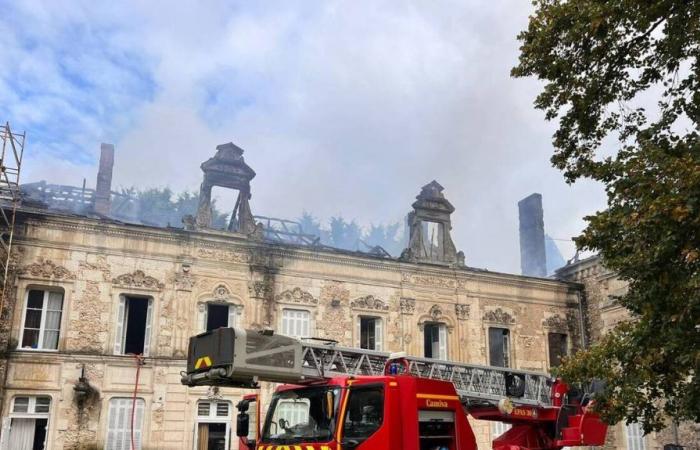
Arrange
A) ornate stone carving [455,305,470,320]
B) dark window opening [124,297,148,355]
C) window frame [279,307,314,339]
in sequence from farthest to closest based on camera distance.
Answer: ornate stone carving [455,305,470,320] → window frame [279,307,314,339] → dark window opening [124,297,148,355]

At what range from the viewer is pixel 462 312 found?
77.4 feet

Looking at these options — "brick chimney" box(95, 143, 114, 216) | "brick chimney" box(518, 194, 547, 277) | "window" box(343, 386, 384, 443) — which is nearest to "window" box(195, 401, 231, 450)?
"brick chimney" box(95, 143, 114, 216)

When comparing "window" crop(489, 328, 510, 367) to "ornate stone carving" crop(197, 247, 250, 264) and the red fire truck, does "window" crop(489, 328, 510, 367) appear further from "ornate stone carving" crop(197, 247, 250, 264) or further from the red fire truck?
the red fire truck

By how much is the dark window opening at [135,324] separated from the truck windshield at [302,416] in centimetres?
1106

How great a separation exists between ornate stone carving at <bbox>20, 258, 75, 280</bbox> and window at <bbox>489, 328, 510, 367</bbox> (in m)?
14.5

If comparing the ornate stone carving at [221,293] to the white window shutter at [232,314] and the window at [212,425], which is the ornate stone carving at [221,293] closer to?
the white window shutter at [232,314]

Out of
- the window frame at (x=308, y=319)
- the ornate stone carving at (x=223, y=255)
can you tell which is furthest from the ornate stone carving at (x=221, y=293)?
the window frame at (x=308, y=319)

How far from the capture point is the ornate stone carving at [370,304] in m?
22.0

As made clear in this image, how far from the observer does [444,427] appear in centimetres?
955

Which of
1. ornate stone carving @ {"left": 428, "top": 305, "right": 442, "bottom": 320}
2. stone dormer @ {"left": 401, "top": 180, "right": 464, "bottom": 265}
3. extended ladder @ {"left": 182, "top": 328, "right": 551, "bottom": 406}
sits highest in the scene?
stone dormer @ {"left": 401, "top": 180, "right": 464, "bottom": 265}

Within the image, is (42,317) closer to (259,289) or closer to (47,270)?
(47,270)

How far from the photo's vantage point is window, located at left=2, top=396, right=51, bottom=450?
1700 centimetres

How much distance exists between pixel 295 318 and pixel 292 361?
12034mm

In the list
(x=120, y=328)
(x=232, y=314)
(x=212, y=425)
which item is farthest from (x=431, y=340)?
(x=120, y=328)
